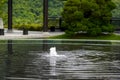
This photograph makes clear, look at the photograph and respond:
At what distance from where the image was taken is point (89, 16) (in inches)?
1326

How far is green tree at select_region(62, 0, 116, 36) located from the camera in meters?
32.8

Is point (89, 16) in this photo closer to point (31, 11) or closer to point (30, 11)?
point (30, 11)

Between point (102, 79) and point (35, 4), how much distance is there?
3964 cm

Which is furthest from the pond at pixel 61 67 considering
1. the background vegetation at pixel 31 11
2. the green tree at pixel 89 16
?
the background vegetation at pixel 31 11

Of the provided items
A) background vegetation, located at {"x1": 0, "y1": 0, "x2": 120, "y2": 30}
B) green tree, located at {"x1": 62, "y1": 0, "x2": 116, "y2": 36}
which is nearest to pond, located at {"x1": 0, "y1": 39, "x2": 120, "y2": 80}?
green tree, located at {"x1": 62, "y1": 0, "x2": 116, "y2": 36}

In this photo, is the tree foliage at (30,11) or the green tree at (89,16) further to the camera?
the tree foliage at (30,11)

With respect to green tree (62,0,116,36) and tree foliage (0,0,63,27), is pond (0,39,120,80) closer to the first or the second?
green tree (62,0,116,36)

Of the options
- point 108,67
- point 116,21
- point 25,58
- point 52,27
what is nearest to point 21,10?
point 52,27

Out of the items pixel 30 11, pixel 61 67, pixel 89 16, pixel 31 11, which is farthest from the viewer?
pixel 31 11

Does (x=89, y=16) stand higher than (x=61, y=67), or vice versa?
(x=89, y=16)

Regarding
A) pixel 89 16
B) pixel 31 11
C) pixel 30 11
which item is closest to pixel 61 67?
pixel 89 16

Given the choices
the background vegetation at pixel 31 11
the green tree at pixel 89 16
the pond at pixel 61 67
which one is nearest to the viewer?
the pond at pixel 61 67

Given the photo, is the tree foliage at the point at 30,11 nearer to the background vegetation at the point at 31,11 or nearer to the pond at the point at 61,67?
the background vegetation at the point at 31,11

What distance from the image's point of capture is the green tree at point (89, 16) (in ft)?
108
